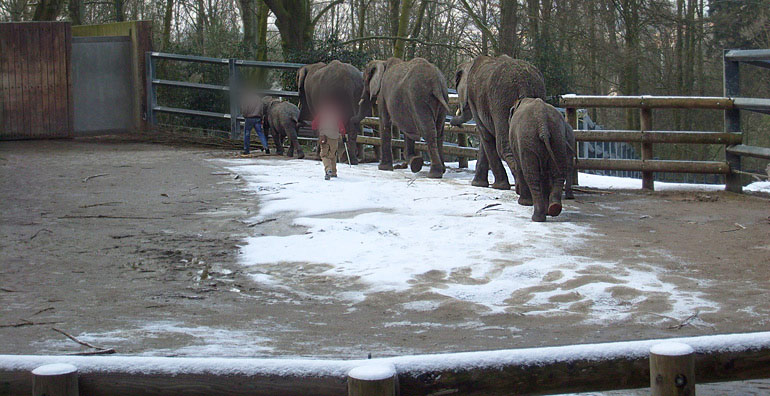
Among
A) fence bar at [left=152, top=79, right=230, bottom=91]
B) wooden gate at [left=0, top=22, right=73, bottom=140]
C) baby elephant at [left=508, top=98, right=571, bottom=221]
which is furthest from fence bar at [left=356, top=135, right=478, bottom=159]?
wooden gate at [left=0, top=22, right=73, bottom=140]

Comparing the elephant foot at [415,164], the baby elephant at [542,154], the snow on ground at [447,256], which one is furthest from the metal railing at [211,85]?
the baby elephant at [542,154]

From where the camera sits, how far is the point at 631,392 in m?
4.51

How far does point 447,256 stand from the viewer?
7691 millimetres

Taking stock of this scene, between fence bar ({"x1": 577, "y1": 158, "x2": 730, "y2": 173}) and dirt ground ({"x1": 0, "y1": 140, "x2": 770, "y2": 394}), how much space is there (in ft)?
1.27

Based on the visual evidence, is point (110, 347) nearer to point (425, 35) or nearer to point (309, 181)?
point (309, 181)

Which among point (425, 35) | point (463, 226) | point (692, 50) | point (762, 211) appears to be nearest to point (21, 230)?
point (463, 226)

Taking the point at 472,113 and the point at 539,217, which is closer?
the point at 539,217

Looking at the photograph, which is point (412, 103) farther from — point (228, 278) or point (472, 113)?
point (228, 278)

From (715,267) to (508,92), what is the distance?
3990 millimetres

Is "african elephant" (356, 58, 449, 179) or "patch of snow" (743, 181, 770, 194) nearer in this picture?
"patch of snow" (743, 181, 770, 194)

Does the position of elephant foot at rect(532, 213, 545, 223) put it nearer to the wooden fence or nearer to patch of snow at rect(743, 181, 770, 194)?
patch of snow at rect(743, 181, 770, 194)

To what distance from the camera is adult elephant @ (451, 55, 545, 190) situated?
1064 cm

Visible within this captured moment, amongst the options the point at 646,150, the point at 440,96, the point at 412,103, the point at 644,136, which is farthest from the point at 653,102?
the point at 412,103

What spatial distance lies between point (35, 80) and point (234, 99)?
14.4 ft
